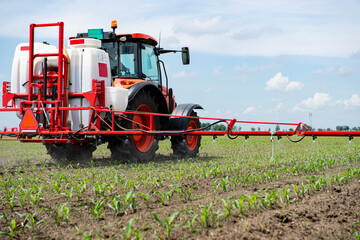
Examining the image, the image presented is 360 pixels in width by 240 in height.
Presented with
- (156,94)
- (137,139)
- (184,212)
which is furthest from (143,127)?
(184,212)

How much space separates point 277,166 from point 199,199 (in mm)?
3808

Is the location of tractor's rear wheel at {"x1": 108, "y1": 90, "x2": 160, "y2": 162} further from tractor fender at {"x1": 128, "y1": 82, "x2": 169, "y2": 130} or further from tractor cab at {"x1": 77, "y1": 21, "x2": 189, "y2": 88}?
tractor cab at {"x1": 77, "y1": 21, "x2": 189, "y2": 88}

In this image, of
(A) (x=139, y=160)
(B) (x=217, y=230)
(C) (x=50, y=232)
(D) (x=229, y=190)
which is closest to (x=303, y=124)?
(D) (x=229, y=190)

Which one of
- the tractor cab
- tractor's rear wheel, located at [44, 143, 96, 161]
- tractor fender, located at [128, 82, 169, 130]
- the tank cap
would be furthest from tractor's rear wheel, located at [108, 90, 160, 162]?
the tank cap

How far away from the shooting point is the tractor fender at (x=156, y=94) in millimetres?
7922

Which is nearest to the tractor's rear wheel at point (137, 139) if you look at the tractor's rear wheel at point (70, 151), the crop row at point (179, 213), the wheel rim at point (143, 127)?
the wheel rim at point (143, 127)

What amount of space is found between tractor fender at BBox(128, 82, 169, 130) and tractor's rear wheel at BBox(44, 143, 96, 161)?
5.96 ft

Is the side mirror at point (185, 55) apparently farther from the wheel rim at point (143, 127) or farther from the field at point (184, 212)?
the field at point (184, 212)

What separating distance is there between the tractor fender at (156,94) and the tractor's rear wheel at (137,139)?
121 millimetres

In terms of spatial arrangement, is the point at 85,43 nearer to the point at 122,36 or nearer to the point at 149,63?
the point at 122,36

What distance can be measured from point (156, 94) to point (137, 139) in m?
1.14

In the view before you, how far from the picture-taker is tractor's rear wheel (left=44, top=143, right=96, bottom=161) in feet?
28.9

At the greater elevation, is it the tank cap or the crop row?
the tank cap

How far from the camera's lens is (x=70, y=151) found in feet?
28.8
